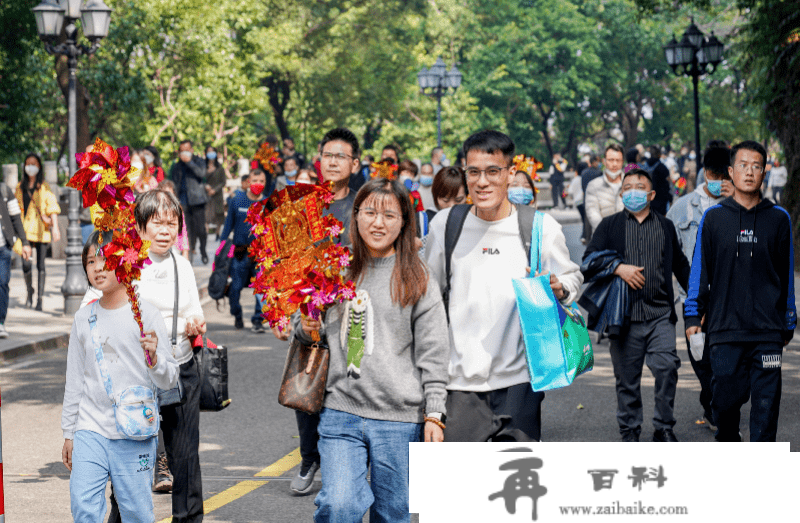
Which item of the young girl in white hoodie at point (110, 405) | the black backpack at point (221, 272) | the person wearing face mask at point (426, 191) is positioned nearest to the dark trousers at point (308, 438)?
the young girl in white hoodie at point (110, 405)

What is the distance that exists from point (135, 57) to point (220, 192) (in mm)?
6074

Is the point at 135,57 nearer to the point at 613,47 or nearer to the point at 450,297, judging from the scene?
the point at 450,297

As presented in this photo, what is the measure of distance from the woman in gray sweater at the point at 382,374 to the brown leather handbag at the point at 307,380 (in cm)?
4

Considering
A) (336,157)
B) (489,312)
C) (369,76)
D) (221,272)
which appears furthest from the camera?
(369,76)

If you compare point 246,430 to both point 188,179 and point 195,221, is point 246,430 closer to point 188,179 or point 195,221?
point 188,179

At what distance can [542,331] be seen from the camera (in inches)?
176

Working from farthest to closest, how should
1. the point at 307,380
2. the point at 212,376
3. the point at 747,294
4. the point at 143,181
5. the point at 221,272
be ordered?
the point at 143,181 → the point at 221,272 → the point at 747,294 → the point at 212,376 → the point at 307,380

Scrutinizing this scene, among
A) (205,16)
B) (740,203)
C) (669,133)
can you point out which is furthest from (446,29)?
(740,203)

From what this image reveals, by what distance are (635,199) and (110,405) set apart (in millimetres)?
4351

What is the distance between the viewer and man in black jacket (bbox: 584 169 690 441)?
7391 millimetres

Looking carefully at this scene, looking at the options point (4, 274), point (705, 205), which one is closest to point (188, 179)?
point (4, 274)

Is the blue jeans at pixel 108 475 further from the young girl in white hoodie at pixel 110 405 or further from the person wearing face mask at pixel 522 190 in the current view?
the person wearing face mask at pixel 522 190

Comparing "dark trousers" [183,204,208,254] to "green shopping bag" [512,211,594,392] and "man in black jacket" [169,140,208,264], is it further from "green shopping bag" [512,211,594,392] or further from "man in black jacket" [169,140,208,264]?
"green shopping bag" [512,211,594,392]

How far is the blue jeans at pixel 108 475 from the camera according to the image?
4445 mm
